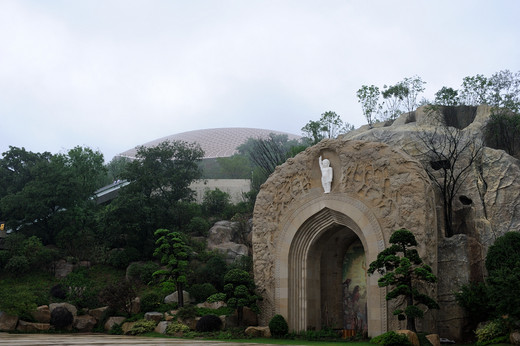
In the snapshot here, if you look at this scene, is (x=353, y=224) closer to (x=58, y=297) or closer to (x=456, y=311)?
(x=456, y=311)

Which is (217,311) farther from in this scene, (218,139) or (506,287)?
(218,139)

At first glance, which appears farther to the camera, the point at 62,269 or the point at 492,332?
the point at 62,269

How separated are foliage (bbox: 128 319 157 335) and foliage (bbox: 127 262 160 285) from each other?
5525mm

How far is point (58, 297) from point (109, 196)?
15.8 metres

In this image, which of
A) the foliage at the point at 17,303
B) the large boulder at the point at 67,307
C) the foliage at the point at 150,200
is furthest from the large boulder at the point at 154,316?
the foliage at the point at 150,200

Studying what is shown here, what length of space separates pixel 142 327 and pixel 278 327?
211 inches

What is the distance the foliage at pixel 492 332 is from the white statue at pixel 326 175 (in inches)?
285

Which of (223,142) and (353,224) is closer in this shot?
(353,224)

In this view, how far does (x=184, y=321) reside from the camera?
19.0 metres

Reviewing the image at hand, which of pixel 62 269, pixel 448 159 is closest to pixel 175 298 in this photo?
pixel 62 269

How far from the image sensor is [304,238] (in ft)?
66.2

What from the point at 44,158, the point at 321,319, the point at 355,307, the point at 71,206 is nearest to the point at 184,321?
the point at 321,319

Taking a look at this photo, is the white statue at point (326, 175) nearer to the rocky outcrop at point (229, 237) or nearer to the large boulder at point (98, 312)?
the rocky outcrop at point (229, 237)

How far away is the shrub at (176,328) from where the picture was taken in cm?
1847
